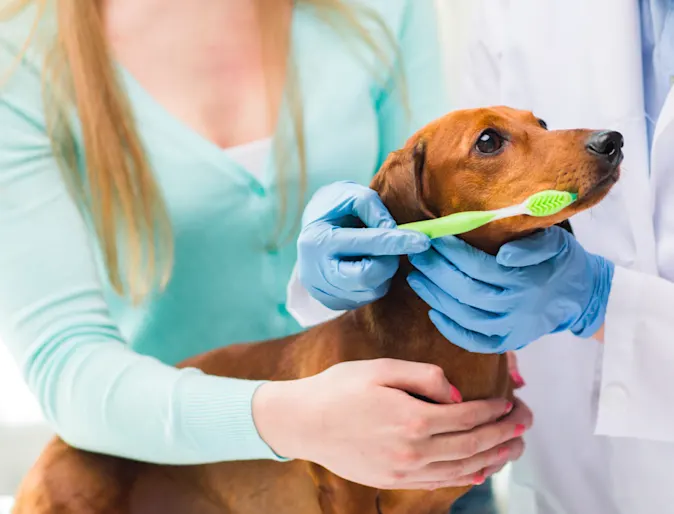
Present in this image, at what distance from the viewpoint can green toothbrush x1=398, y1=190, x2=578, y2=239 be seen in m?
0.57

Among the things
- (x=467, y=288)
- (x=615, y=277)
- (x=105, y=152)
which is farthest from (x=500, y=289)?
(x=105, y=152)

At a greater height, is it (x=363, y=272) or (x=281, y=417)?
(x=363, y=272)

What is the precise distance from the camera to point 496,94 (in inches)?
39.8

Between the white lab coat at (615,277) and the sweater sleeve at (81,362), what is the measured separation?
22 cm

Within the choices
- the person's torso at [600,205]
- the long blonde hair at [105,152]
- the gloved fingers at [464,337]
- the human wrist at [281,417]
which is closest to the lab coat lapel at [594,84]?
the person's torso at [600,205]

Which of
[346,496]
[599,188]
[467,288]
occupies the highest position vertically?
[599,188]

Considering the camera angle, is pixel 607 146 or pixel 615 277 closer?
pixel 607 146

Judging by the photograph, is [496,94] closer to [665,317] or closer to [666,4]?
[666,4]

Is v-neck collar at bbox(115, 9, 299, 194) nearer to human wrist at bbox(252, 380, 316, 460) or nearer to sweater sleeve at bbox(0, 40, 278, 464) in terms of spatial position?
sweater sleeve at bbox(0, 40, 278, 464)

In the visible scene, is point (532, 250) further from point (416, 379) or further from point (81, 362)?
point (81, 362)

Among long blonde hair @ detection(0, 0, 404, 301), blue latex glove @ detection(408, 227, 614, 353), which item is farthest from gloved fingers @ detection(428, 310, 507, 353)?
long blonde hair @ detection(0, 0, 404, 301)

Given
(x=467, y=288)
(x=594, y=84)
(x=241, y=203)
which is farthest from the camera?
(x=241, y=203)

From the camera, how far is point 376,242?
0.66 m

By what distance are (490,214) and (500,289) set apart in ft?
0.36
